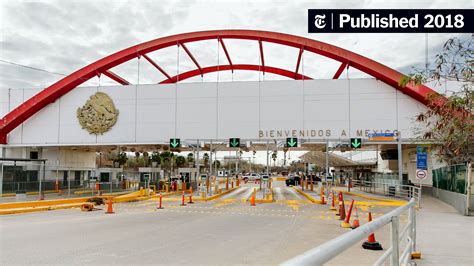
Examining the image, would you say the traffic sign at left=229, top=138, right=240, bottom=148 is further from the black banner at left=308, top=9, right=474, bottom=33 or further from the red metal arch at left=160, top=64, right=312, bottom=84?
the black banner at left=308, top=9, right=474, bottom=33

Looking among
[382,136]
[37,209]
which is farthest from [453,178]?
[37,209]

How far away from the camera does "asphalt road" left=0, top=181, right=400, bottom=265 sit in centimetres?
906

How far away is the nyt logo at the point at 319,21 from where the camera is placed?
1518cm

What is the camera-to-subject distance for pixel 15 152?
44.8 metres

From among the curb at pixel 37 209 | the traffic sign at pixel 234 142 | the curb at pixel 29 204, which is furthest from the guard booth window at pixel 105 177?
the curb at pixel 37 209

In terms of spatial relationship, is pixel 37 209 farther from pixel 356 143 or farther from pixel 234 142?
pixel 356 143

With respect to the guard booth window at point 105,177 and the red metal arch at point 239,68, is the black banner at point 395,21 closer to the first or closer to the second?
the red metal arch at point 239,68

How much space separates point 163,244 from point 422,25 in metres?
9.99

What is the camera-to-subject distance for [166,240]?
37.9 ft

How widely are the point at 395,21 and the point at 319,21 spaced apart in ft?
8.39

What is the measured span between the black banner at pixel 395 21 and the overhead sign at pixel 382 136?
2142cm

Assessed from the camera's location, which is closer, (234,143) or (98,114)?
(234,143)

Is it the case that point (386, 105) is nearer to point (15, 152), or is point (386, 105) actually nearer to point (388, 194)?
point (388, 194)

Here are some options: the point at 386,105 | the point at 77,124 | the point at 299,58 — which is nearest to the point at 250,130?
the point at 299,58
